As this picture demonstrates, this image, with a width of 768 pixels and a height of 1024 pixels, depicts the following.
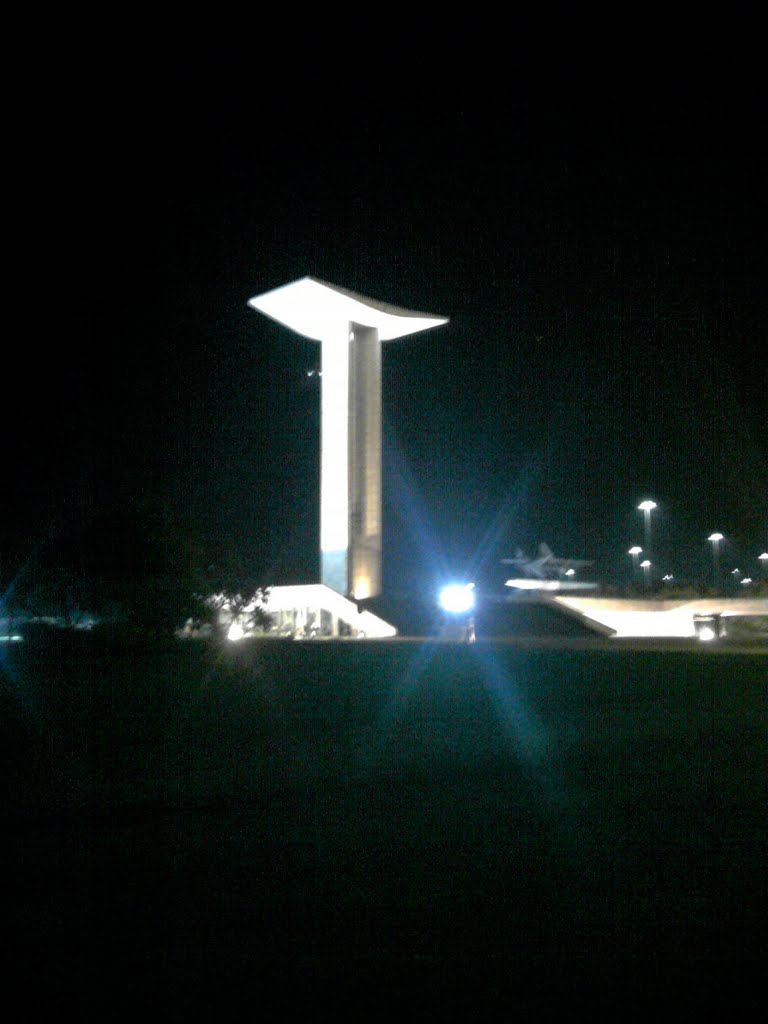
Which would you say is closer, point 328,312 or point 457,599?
point 457,599

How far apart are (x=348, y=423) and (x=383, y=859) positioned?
32.6 m

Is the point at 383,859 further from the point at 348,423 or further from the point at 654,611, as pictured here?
the point at 348,423

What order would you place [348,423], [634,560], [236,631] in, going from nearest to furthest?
[236,631]
[348,423]
[634,560]

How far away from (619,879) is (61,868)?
8.16 ft

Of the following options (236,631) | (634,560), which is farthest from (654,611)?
(634,560)

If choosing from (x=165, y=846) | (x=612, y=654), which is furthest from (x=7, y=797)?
(x=612, y=654)

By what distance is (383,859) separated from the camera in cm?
530

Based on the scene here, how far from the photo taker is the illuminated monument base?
122 ft

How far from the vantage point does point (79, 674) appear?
15.7m

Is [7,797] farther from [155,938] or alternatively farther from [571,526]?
[571,526]

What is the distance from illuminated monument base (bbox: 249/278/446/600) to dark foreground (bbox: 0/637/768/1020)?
83.5 ft

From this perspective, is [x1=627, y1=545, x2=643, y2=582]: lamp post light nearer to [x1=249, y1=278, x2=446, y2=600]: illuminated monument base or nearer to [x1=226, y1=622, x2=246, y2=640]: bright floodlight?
[x1=249, y1=278, x2=446, y2=600]: illuminated monument base

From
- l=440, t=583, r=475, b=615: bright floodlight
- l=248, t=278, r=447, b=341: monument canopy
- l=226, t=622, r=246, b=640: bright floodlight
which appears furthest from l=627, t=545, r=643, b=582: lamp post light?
l=226, t=622, r=246, b=640: bright floodlight

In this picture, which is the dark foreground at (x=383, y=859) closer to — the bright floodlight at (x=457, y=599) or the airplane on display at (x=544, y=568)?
the bright floodlight at (x=457, y=599)
